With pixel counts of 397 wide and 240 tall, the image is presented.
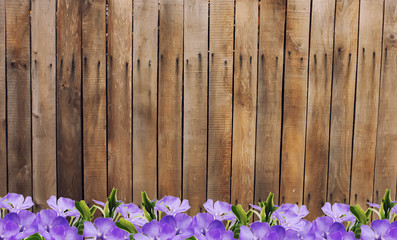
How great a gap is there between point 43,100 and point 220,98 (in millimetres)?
857

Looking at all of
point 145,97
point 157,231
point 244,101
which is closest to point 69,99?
point 145,97

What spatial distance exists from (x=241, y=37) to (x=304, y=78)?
0.37 metres

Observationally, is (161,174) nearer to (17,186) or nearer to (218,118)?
(218,118)

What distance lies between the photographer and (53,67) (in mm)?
1914

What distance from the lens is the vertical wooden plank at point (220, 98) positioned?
6.26 feet

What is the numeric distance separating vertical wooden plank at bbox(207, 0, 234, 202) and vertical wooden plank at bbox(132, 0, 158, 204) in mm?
273

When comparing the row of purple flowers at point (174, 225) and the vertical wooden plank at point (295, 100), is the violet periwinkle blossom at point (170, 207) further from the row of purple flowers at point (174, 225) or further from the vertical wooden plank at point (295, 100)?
the vertical wooden plank at point (295, 100)

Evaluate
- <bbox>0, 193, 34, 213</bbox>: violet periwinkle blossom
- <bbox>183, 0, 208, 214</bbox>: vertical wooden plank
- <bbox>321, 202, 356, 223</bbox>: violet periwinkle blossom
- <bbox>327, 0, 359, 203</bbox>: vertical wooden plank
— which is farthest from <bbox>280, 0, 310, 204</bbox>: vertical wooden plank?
<bbox>0, 193, 34, 213</bbox>: violet periwinkle blossom

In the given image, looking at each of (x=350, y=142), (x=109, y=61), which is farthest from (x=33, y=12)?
(x=350, y=142)

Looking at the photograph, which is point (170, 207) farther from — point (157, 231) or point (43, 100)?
point (43, 100)

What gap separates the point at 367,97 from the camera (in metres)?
2.00

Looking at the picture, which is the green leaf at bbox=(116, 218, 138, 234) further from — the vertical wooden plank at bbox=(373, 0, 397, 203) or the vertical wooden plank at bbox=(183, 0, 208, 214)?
the vertical wooden plank at bbox=(373, 0, 397, 203)

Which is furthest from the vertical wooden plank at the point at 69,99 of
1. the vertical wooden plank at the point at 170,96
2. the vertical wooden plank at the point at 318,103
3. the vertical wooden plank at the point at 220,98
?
the vertical wooden plank at the point at 318,103

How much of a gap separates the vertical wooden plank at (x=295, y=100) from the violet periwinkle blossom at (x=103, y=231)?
1480 mm
